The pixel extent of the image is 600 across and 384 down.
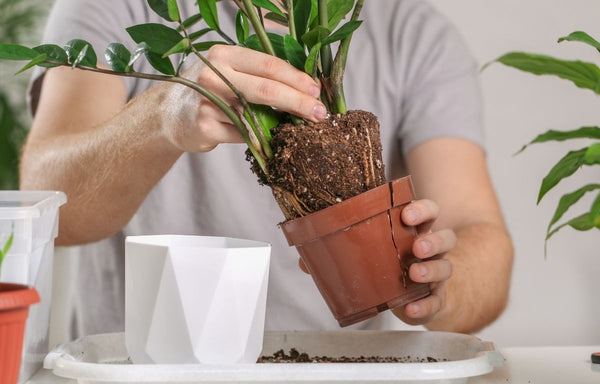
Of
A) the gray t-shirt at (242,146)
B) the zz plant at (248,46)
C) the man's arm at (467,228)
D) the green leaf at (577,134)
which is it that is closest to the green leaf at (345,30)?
the zz plant at (248,46)

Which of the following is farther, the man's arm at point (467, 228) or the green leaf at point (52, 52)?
the man's arm at point (467, 228)

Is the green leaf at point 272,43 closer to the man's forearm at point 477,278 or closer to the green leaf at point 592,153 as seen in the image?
the green leaf at point 592,153

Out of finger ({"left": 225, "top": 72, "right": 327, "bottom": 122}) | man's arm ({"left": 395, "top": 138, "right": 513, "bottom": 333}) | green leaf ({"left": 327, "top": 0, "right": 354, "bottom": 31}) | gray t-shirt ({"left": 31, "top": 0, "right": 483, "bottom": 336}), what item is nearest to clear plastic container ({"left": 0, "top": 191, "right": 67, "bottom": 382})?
finger ({"left": 225, "top": 72, "right": 327, "bottom": 122})

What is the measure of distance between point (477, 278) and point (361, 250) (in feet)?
1.98

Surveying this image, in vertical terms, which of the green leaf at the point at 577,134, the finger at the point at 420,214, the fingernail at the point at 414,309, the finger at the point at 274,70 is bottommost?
the fingernail at the point at 414,309

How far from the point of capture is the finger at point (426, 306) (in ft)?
2.68

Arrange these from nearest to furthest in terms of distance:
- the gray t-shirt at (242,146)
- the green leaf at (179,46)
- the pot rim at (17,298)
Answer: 1. the pot rim at (17,298)
2. the green leaf at (179,46)
3. the gray t-shirt at (242,146)

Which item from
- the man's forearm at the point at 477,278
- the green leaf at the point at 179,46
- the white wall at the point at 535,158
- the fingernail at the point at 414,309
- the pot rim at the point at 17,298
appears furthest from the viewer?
the white wall at the point at 535,158

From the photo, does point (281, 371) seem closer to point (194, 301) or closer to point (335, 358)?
point (194, 301)

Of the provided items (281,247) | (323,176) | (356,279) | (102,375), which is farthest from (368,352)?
(281,247)

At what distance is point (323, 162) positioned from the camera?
2.28 ft

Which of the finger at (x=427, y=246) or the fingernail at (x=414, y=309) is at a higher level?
the finger at (x=427, y=246)

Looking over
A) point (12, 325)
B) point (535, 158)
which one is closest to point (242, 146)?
point (12, 325)

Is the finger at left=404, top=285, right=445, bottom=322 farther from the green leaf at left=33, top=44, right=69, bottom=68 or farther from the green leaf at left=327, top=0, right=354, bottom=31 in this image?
the green leaf at left=33, top=44, right=69, bottom=68
